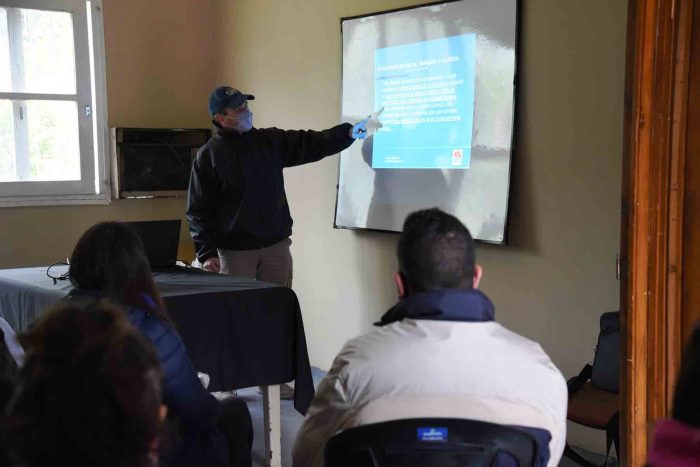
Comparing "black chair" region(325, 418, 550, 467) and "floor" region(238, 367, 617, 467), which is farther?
"floor" region(238, 367, 617, 467)

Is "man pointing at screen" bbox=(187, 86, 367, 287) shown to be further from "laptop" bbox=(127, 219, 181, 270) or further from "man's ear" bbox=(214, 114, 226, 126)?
"laptop" bbox=(127, 219, 181, 270)

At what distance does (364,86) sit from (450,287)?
279cm

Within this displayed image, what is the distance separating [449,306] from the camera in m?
1.57

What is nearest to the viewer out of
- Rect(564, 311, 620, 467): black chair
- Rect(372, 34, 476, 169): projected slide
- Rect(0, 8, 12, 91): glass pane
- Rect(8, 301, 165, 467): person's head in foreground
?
Rect(8, 301, 165, 467): person's head in foreground

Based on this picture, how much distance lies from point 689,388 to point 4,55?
4.89 metres

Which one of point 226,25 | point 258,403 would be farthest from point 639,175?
point 226,25

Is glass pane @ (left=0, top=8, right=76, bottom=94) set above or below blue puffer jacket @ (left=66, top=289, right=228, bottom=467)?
above

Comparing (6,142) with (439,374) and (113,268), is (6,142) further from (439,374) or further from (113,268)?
(439,374)

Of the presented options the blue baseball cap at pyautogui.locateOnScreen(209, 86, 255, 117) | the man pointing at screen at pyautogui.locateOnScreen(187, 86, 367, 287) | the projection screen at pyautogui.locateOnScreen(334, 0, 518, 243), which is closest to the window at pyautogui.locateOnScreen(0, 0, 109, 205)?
the man pointing at screen at pyautogui.locateOnScreen(187, 86, 367, 287)

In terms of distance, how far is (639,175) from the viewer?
7.91 feet

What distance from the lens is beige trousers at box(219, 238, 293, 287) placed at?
13.5 feet

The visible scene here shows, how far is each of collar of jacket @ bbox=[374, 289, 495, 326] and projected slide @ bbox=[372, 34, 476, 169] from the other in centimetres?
217

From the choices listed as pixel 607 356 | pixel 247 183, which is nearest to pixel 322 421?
pixel 607 356

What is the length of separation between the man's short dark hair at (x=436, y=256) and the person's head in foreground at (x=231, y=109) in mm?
2530
